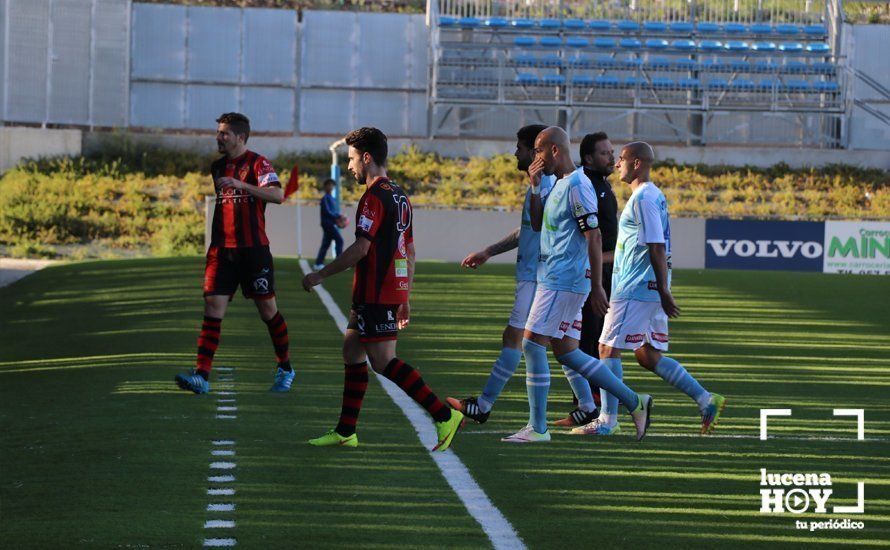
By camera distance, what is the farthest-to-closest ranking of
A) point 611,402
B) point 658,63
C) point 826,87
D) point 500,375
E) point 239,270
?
point 658,63
point 826,87
point 239,270
point 500,375
point 611,402

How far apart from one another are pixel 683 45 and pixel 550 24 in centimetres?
423

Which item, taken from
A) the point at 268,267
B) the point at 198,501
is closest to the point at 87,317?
the point at 268,267

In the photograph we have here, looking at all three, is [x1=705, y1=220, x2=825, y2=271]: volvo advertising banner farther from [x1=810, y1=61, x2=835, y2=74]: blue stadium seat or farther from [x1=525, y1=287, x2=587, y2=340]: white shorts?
[x1=525, y1=287, x2=587, y2=340]: white shorts

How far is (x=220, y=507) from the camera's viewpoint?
22.7 ft

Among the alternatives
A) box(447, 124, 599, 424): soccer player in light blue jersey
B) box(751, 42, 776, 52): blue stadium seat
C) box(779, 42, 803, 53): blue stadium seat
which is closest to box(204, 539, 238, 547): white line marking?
box(447, 124, 599, 424): soccer player in light blue jersey

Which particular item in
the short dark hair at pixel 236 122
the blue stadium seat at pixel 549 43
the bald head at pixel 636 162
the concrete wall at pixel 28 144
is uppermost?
the blue stadium seat at pixel 549 43

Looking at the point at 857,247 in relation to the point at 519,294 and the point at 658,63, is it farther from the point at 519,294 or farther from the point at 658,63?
the point at 519,294

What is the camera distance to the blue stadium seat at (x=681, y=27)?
48312mm

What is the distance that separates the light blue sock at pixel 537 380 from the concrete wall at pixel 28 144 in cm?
3851

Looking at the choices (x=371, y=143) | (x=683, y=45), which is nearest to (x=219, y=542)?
(x=371, y=143)

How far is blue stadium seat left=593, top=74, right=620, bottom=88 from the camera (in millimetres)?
46150

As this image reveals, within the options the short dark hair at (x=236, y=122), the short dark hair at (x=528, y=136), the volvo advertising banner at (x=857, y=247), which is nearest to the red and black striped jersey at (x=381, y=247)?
the short dark hair at (x=528, y=136)

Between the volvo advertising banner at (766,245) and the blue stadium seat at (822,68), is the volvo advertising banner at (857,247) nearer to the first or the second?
the volvo advertising banner at (766,245)

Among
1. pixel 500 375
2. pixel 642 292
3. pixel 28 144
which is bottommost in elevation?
pixel 500 375
